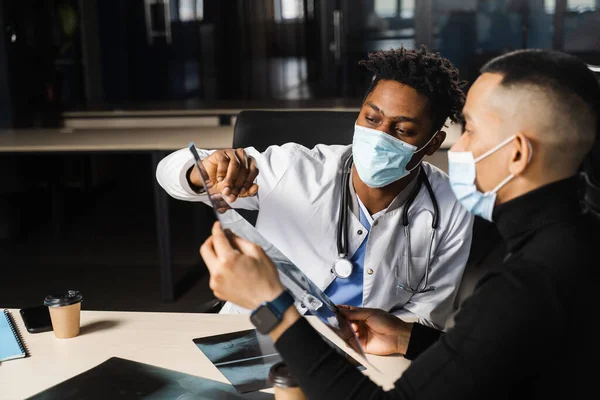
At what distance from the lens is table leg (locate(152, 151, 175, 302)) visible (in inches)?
130

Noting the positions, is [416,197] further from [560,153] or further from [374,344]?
[560,153]

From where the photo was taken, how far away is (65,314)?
133 centimetres

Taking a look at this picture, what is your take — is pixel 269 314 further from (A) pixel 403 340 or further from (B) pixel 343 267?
(B) pixel 343 267

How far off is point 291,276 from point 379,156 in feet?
2.23

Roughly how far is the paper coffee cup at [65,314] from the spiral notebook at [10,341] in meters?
0.07

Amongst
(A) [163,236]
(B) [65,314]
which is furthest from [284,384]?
(A) [163,236]

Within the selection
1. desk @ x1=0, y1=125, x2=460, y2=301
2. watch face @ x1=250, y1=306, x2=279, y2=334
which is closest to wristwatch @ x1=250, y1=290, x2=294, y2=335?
watch face @ x1=250, y1=306, x2=279, y2=334

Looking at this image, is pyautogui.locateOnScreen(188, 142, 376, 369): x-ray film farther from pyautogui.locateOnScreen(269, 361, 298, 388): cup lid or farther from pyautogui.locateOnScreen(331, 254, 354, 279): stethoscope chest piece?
pyautogui.locateOnScreen(331, 254, 354, 279): stethoscope chest piece

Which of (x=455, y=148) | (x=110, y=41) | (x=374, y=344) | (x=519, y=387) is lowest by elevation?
(x=374, y=344)

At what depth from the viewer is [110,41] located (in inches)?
255

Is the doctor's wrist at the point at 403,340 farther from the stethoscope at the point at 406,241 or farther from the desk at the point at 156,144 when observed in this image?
the desk at the point at 156,144

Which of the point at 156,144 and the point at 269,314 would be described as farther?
the point at 156,144

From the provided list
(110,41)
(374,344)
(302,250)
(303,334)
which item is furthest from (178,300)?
(110,41)

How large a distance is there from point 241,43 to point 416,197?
532 centimetres
